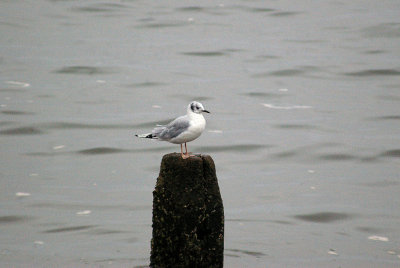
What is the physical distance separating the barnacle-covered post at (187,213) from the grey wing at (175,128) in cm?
70

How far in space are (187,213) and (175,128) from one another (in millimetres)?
1106

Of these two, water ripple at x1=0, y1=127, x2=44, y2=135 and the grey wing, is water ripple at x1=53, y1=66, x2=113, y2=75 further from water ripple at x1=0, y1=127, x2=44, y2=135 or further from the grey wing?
the grey wing

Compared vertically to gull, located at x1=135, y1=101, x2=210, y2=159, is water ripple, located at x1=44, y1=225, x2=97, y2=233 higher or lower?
lower

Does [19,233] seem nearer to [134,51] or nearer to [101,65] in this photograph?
[101,65]

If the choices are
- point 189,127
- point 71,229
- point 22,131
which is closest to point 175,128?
point 189,127

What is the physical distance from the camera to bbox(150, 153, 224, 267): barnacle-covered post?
706 cm

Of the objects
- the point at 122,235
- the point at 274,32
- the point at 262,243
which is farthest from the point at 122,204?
the point at 274,32

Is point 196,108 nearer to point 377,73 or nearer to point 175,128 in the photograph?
point 175,128

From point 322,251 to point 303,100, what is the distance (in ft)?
40.9

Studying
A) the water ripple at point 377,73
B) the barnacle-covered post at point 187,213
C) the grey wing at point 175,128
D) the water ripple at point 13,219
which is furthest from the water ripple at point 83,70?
the barnacle-covered post at point 187,213

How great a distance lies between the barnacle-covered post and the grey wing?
70cm

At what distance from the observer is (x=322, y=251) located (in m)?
11.5

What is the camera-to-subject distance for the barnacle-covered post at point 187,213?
278 inches

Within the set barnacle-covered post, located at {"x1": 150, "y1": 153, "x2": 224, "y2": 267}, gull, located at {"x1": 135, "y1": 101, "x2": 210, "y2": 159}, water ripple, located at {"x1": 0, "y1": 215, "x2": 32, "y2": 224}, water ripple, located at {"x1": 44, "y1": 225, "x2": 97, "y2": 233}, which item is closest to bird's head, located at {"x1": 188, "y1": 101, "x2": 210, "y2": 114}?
gull, located at {"x1": 135, "y1": 101, "x2": 210, "y2": 159}
